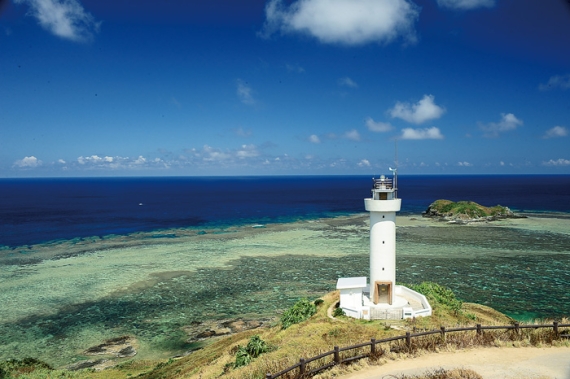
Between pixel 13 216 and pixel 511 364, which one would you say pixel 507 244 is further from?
pixel 13 216

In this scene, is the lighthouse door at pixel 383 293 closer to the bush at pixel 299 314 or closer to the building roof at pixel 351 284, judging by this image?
the building roof at pixel 351 284

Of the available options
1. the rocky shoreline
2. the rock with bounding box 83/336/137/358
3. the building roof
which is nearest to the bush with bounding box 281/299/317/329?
the building roof

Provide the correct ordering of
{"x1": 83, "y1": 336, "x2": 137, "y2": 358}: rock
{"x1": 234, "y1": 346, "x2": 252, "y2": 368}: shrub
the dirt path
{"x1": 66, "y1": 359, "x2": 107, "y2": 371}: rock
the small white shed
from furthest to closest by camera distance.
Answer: {"x1": 83, "y1": 336, "x2": 137, "y2": 358}: rock, the small white shed, {"x1": 66, "y1": 359, "x2": 107, "y2": 371}: rock, {"x1": 234, "y1": 346, "x2": 252, "y2": 368}: shrub, the dirt path

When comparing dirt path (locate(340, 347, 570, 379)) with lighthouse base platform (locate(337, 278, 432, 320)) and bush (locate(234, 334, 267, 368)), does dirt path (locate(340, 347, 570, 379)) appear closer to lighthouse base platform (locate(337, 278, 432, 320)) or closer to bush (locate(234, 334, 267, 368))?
bush (locate(234, 334, 267, 368))

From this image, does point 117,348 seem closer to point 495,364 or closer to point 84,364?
point 84,364

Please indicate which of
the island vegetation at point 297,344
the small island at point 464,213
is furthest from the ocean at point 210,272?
the small island at point 464,213

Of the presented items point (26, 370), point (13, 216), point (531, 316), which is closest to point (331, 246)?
point (531, 316)
